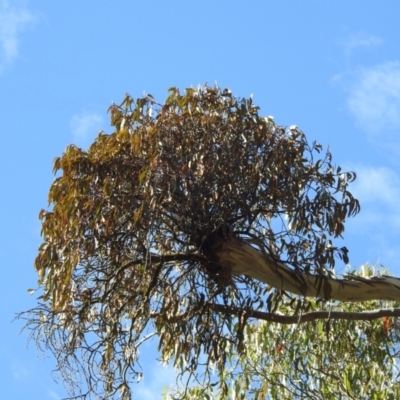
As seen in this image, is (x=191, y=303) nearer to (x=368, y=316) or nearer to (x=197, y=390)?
(x=368, y=316)

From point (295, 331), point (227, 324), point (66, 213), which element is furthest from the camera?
point (295, 331)

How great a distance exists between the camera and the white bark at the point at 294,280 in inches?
204

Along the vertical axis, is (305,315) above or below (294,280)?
above

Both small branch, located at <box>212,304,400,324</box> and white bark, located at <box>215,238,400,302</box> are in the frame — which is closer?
white bark, located at <box>215,238,400,302</box>

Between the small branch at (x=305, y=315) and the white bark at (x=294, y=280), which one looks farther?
the small branch at (x=305, y=315)

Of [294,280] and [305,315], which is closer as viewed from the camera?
[294,280]

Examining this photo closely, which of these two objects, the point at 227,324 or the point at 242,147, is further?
the point at 227,324

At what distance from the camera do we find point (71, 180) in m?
5.16

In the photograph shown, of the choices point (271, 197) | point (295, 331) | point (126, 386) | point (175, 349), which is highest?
point (295, 331)

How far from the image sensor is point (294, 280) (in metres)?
5.34

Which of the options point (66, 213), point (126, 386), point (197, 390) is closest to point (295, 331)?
point (197, 390)

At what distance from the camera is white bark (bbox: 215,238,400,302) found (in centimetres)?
518

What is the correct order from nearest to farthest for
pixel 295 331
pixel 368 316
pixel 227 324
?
pixel 227 324
pixel 368 316
pixel 295 331

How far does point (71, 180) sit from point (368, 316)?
1.94 meters
